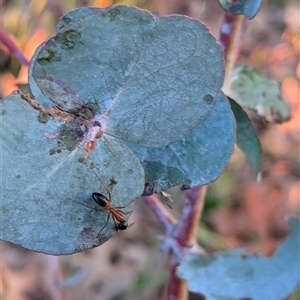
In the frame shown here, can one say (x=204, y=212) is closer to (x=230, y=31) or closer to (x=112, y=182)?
(x=230, y=31)

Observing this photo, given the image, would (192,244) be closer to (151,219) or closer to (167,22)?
(167,22)

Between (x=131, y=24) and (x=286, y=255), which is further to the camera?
(x=286, y=255)

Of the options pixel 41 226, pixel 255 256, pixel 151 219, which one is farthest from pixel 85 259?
pixel 41 226

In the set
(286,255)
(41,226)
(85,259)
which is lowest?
(85,259)

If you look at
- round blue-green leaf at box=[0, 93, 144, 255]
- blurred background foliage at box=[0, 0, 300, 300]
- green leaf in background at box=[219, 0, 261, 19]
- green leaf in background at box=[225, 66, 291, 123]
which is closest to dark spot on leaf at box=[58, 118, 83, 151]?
round blue-green leaf at box=[0, 93, 144, 255]

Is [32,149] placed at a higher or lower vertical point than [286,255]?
higher

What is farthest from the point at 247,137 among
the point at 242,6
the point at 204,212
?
the point at 204,212

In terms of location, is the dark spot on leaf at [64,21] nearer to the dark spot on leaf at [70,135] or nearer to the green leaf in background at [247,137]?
the dark spot on leaf at [70,135]
